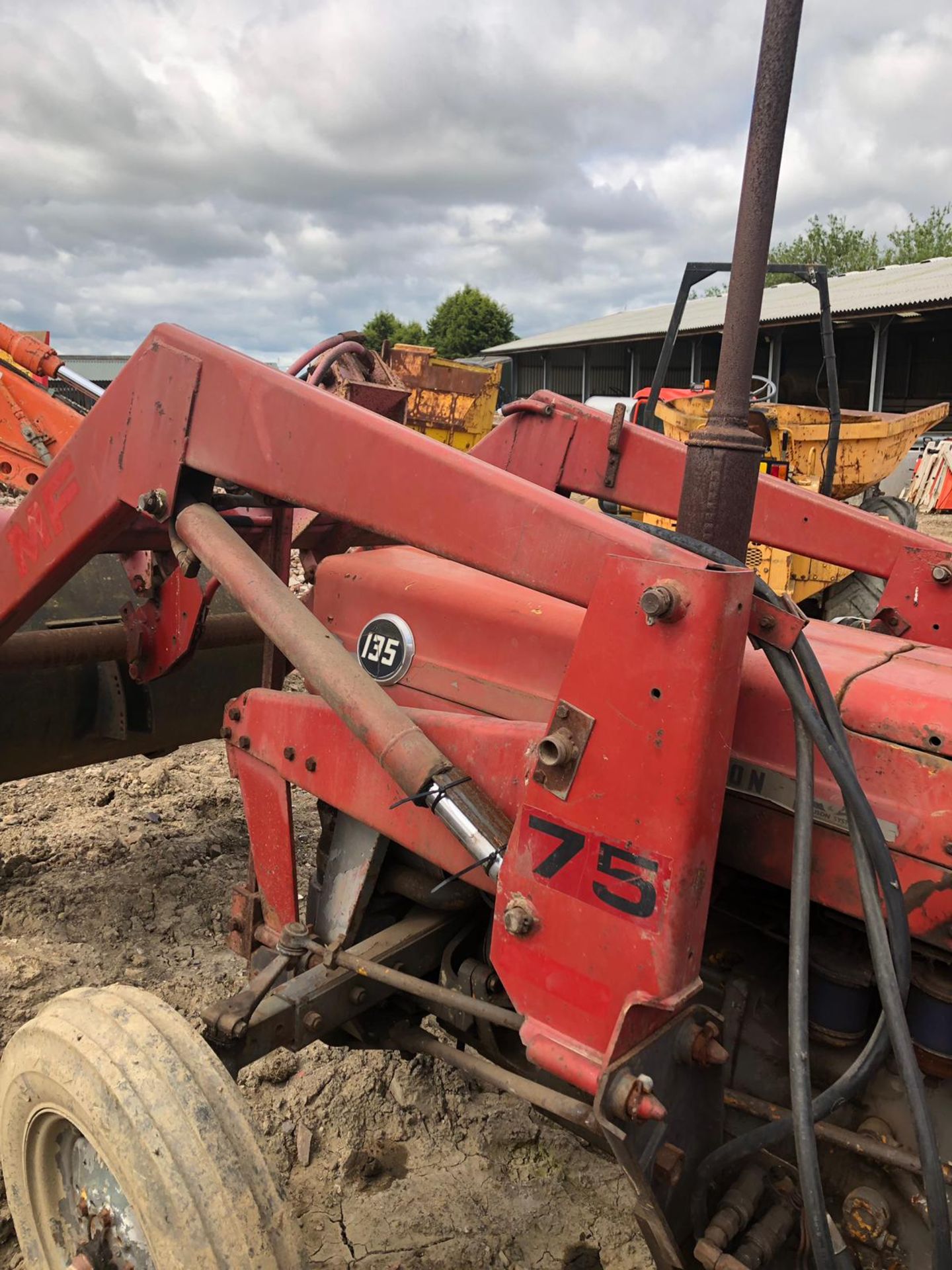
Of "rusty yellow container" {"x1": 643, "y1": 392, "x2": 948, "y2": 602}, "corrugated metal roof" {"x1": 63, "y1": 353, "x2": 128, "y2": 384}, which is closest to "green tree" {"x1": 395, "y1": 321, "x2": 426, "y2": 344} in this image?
"corrugated metal roof" {"x1": 63, "y1": 353, "x2": 128, "y2": 384}

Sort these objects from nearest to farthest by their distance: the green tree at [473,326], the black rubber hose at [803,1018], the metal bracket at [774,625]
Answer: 1. the black rubber hose at [803,1018]
2. the metal bracket at [774,625]
3. the green tree at [473,326]

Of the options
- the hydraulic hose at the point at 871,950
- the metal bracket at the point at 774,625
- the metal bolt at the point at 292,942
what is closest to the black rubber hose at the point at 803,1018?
the hydraulic hose at the point at 871,950

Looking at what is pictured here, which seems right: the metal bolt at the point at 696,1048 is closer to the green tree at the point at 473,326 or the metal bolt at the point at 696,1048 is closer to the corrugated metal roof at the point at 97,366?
the corrugated metal roof at the point at 97,366

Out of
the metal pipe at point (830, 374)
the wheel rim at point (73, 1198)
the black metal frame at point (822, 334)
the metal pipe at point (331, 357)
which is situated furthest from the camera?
the metal pipe at point (830, 374)

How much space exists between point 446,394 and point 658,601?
38.7 feet

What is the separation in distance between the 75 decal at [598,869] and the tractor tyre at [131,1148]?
0.64 metres

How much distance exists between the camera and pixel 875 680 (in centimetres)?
168

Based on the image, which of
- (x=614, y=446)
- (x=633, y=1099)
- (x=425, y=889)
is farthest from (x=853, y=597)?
(x=633, y=1099)

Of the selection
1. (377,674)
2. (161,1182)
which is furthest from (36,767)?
(161,1182)

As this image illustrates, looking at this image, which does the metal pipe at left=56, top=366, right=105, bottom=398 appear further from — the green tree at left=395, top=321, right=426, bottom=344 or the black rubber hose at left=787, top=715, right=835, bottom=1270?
the green tree at left=395, top=321, right=426, bottom=344

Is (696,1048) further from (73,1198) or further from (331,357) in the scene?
(331,357)

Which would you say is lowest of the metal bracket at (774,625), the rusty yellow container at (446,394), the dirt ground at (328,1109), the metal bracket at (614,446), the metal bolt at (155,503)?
the dirt ground at (328,1109)

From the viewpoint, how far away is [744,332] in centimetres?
150

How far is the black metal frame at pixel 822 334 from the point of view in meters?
3.26
